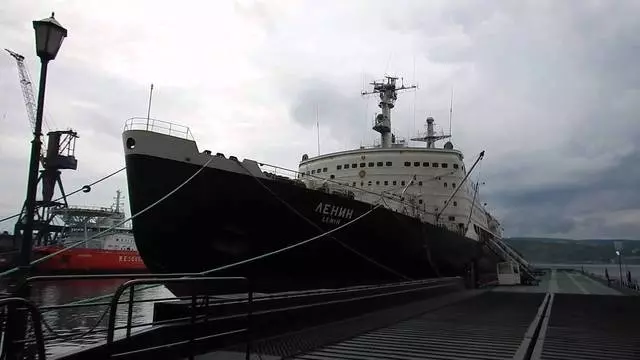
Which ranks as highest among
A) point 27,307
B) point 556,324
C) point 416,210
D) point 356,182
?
point 356,182

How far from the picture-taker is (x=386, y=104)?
27.0 metres

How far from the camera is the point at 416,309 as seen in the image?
1078 centimetres

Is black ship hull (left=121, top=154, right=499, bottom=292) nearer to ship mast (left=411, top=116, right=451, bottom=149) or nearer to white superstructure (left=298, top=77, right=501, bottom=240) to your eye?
white superstructure (left=298, top=77, right=501, bottom=240)

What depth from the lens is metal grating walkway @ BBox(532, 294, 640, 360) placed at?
6.12 meters

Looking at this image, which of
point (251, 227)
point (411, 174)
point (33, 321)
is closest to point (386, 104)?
point (411, 174)

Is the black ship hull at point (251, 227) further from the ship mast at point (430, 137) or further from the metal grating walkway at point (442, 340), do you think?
the ship mast at point (430, 137)

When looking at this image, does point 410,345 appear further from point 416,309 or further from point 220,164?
point 220,164

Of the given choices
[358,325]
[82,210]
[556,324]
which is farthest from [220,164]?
[82,210]

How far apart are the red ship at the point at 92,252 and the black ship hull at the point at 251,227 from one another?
2159 cm

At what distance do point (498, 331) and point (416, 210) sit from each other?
37.8 feet

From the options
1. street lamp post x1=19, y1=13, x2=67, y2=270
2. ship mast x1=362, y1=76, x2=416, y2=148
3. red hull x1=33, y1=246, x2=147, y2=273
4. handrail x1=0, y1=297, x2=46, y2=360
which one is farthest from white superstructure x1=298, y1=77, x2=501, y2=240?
red hull x1=33, y1=246, x2=147, y2=273

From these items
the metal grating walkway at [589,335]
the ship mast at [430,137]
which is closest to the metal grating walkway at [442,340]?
the metal grating walkway at [589,335]

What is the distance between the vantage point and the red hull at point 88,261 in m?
38.4

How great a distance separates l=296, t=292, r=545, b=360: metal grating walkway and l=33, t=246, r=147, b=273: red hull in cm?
3584
